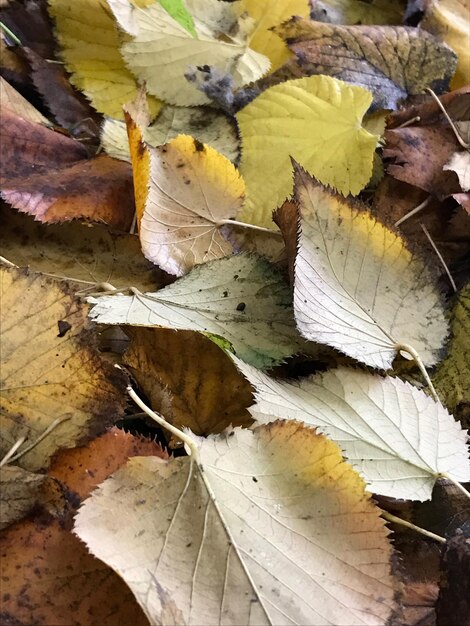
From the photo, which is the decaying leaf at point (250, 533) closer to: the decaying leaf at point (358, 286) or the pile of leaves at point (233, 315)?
the pile of leaves at point (233, 315)

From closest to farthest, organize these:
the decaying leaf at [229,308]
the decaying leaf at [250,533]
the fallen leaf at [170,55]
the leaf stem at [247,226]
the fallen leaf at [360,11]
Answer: the decaying leaf at [250,533] < the decaying leaf at [229,308] < the leaf stem at [247,226] < the fallen leaf at [170,55] < the fallen leaf at [360,11]

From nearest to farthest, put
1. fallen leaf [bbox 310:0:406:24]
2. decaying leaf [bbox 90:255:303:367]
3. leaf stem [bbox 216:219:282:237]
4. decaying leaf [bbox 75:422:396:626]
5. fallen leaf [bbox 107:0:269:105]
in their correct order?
decaying leaf [bbox 75:422:396:626] → decaying leaf [bbox 90:255:303:367] → leaf stem [bbox 216:219:282:237] → fallen leaf [bbox 107:0:269:105] → fallen leaf [bbox 310:0:406:24]

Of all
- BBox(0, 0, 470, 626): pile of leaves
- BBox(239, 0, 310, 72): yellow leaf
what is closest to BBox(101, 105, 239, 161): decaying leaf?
BBox(0, 0, 470, 626): pile of leaves

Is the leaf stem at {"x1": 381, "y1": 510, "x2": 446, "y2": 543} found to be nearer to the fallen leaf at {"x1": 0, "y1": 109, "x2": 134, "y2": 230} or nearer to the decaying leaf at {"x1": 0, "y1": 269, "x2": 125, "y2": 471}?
the decaying leaf at {"x1": 0, "y1": 269, "x2": 125, "y2": 471}

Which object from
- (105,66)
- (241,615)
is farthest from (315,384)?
(105,66)

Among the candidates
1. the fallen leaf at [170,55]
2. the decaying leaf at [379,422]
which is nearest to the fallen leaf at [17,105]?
the fallen leaf at [170,55]

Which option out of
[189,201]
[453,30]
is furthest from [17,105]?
[453,30]

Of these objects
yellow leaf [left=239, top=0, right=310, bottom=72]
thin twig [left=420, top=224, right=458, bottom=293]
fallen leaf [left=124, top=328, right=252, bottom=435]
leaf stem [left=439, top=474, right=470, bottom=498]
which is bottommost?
fallen leaf [left=124, top=328, right=252, bottom=435]

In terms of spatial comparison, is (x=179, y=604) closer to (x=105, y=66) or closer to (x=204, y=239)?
(x=204, y=239)
